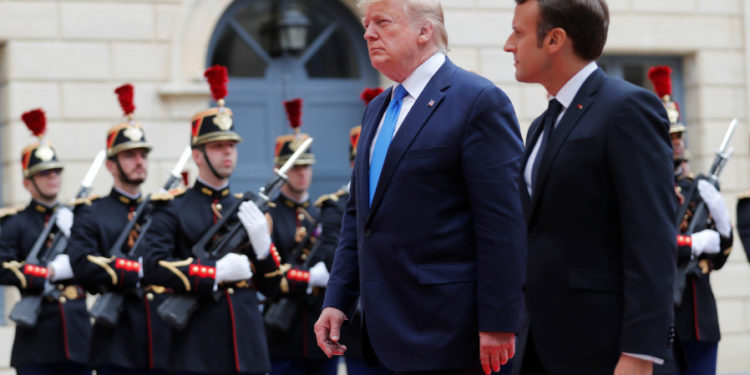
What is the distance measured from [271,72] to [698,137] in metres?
4.25

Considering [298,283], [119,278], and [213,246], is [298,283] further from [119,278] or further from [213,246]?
[213,246]

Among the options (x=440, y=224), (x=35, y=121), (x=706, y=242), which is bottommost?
(x=706, y=242)

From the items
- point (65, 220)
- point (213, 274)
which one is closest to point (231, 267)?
point (213, 274)

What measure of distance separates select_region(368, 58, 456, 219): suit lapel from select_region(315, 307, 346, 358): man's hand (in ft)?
1.32

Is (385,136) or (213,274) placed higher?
(385,136)

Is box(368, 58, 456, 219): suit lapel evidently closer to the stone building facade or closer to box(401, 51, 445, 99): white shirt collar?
box(401, 51, 445, 99): white shirt collar

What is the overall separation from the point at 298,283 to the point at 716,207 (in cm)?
264

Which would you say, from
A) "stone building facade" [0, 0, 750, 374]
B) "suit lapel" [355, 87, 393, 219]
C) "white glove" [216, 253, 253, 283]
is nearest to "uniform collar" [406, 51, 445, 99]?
"suit lapel" [355, 87, 393, 219]

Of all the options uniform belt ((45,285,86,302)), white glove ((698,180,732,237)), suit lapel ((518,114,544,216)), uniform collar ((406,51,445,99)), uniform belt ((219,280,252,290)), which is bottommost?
uniform belt ((45,285,86,302))

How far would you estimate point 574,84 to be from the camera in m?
3.25

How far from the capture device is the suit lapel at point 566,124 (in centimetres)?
316

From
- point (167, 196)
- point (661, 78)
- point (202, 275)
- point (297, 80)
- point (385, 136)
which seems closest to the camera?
point (385, 136)

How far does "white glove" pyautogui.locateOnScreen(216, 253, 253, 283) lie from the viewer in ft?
19.3

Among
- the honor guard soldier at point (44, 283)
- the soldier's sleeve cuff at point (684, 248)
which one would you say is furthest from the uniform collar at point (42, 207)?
the soldier's sleeve cuff at point (684, 248)
